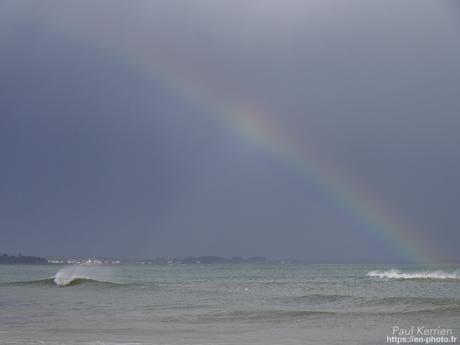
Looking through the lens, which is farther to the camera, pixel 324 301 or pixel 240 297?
pixel 240 297

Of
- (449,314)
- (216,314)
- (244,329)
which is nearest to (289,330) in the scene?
(244,329)

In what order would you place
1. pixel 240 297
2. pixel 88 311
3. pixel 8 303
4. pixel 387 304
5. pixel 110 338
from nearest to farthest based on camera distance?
1. pixel 110 338
2. pixel 88 311
3. pixel 387 304
4. pixel 8 303
5. pixel 240 297

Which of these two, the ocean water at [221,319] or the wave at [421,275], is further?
the wave at [421,275]

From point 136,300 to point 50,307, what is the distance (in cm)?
620

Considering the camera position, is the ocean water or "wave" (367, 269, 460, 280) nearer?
the ocean water

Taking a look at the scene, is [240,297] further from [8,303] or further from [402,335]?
[402,335]

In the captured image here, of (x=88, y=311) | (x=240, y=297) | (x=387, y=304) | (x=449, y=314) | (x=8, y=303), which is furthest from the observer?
(x=240, y=297)

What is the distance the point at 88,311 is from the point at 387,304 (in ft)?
48.7

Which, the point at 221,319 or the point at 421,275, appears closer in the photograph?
the point at 221,319

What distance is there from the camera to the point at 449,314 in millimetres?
27953

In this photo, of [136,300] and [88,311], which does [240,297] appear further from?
[88,311]

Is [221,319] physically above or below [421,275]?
below

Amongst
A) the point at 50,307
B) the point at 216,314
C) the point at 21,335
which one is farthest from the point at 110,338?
the point at 50,307

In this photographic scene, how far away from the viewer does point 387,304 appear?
33.2 meters
